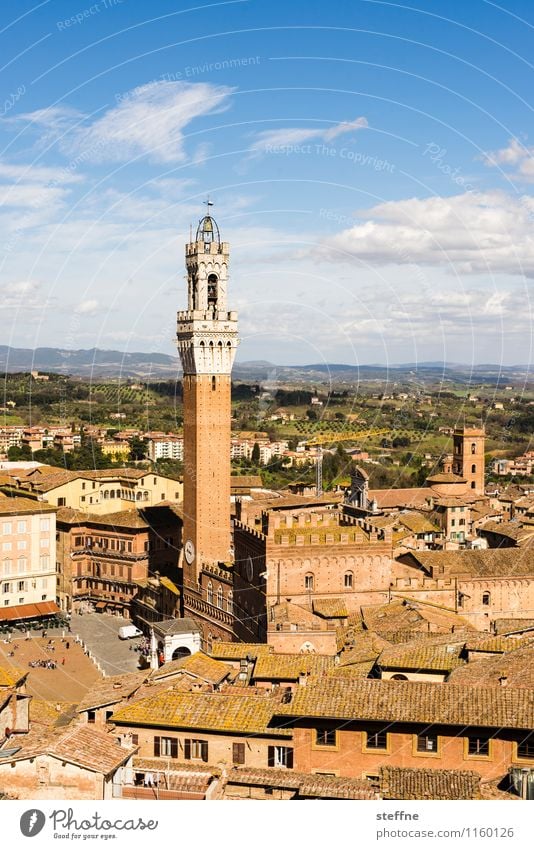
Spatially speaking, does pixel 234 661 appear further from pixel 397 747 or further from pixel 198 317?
pixel 198 317

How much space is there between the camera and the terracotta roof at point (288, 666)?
69.2 ft

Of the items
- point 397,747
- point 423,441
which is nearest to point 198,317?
point 397,747

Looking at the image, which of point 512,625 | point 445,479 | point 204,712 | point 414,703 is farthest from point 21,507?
point 414,703

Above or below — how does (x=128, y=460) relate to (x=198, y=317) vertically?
below

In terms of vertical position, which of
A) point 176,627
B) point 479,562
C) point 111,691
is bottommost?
point 176,627

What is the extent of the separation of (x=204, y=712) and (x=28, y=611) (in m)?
25.8

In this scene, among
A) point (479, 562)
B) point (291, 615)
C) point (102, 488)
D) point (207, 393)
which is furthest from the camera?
point (102, 488)

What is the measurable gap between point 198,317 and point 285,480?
39747 millimetres

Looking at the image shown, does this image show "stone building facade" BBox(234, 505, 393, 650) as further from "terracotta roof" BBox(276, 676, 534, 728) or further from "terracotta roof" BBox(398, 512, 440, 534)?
"terracotta roof" BBox(398, 512, 440, 534)

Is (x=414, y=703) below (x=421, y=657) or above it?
above

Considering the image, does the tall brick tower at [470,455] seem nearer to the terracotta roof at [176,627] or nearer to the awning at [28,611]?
the awning at [28,611]

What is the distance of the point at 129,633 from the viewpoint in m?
38.8

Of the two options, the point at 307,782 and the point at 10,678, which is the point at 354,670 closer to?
the point at 307,782

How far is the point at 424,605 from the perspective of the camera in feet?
98.5
